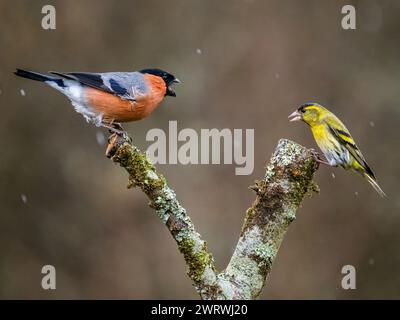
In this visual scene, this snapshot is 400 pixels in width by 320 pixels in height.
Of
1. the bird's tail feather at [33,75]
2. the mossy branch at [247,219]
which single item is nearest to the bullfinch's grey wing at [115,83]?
the bird's tail feather at [33,75]

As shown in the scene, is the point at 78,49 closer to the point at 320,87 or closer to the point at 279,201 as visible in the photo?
the point at 320,87

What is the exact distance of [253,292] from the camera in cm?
483

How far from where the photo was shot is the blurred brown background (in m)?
11.8

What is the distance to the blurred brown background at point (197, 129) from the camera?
463 inches

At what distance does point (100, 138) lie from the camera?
38.8 ft

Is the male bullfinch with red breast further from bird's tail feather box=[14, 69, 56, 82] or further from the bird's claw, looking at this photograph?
the bird's claw

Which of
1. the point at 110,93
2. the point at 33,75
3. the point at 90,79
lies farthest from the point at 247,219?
the point at 33,75

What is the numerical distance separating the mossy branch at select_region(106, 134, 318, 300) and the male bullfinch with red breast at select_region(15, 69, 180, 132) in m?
1.23

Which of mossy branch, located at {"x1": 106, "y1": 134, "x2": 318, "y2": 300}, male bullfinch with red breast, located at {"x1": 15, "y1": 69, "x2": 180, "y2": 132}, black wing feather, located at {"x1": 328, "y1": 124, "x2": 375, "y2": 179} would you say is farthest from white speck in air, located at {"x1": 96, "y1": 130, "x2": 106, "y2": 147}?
mossy branch, located at {"x1": 106, "y1": 134, "x2": 318, "y2": 300}

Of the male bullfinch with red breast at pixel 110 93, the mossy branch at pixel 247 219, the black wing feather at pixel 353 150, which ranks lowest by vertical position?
the mossy branch at pixel 247 219

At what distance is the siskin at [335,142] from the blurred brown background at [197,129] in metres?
4.45

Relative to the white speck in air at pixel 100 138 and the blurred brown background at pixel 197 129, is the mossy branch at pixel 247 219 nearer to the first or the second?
the blurred brown background at pixel 197 129

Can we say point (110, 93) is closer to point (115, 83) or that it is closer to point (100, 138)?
point (115, 83)

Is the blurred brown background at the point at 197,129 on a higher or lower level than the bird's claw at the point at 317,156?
higher
